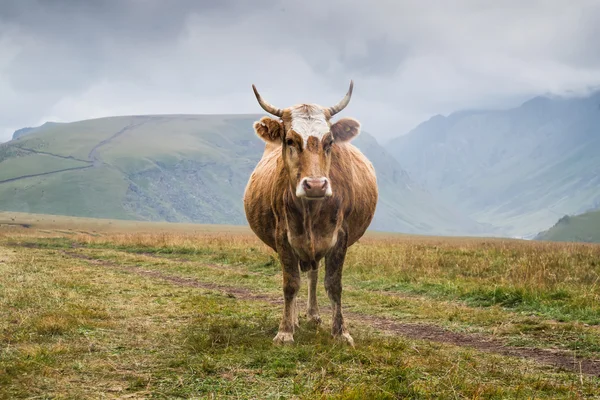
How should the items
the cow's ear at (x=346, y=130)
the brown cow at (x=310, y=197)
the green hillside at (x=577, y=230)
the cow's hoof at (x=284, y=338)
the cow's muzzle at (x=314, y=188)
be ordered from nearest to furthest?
the cow's muzzle at (x=314, y=188) < the brown cow at (x=310, y=197) < the cow's hoof at (x=284, y=338) < the cow's ear at (x=346, y=130) < the green hillside at (x=577, y=230)

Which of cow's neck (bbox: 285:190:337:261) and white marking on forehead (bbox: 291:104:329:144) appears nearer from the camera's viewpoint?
white marking on forehead (bbox: 291:104:329:144)

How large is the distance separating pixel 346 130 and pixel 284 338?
3.25 meters

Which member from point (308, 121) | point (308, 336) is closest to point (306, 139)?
point (308, 121)

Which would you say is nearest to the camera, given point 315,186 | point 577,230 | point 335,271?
point 315,186

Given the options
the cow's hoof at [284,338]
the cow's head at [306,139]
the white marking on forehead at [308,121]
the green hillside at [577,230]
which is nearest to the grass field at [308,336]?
the cow's hoof at [284,338]

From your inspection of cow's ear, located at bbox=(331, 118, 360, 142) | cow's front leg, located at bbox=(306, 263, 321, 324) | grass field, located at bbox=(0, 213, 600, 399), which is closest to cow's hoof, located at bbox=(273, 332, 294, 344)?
grass field, located at bbox=(0, 213, 600, 399)

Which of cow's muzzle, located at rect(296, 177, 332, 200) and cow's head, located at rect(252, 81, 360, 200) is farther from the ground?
cow's head, located at rect(252, 81, 360, 200)

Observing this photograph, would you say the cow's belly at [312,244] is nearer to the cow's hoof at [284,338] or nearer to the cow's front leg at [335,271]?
the cow's front leg at [335,271]

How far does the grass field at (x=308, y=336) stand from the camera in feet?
17.7

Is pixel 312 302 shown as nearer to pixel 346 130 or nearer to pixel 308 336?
pixel 308 336

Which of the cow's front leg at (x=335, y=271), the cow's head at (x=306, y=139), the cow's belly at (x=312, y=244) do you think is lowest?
the cow's front leg at (x=335, y=271)

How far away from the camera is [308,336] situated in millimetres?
7973

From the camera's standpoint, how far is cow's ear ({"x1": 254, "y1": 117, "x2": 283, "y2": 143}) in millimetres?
7922

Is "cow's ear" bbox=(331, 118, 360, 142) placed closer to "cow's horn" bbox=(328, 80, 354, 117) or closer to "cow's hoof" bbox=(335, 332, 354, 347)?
"cow's horn" bbox=(328, 80, 354, 117)
